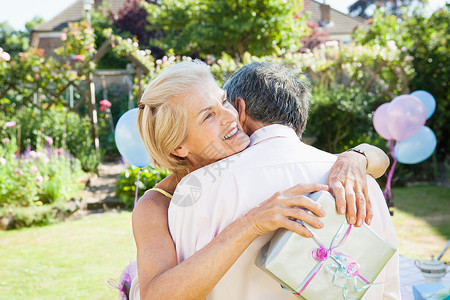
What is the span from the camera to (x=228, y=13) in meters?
13.3

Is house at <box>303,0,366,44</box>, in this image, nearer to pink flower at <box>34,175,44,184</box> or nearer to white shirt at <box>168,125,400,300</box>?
pink flower at <box>34,175,44,184</box>

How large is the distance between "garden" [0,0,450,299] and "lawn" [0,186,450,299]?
1 centimetres

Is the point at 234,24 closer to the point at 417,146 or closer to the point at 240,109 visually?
the point at 417,146

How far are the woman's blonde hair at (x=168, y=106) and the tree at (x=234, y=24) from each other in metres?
11.5

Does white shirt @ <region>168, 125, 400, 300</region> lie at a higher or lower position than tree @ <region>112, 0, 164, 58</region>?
higher

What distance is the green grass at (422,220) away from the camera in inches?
193

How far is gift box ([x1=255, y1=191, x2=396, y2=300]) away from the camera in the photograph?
3.59ft

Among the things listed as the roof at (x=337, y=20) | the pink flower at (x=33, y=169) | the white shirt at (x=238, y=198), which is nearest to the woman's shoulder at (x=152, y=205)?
the white shirt at (x=238, y=198)

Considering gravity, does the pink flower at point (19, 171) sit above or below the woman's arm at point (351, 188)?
below

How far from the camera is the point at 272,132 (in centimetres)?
136

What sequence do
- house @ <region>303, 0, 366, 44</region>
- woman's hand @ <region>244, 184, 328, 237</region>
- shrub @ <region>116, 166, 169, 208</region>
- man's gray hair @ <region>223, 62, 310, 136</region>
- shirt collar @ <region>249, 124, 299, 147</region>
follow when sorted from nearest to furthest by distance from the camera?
woman's hand @ <region>244, 184, 328, 237</region> → shirt collar @ <region>249, 124, 299, 147</region> → man's gray hair @ <region>223, 62, 310, 136</region> → shrub @ <region>116, 166, 169, 208</region> → house @ <region>303, 0, 366, 44</region>

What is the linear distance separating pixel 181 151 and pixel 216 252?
42cm

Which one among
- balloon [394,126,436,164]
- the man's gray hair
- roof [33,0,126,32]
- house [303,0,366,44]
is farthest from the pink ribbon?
roof [33,0,126,32]

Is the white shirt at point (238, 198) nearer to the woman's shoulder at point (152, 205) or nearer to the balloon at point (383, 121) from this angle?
the woman's shoulder at point (152, 205)
